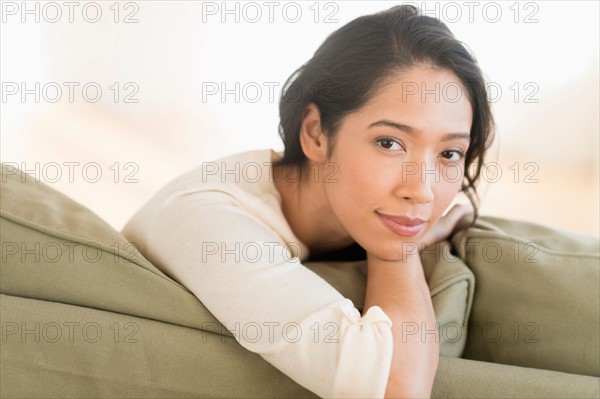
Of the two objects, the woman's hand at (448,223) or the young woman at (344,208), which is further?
the woman's hand at (448,223)

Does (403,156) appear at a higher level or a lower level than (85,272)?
higher

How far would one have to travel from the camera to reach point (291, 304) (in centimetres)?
113

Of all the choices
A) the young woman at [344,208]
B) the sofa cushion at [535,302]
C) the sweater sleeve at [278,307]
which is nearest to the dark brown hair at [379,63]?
the young woman at [344,208]

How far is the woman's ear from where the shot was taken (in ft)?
5.19

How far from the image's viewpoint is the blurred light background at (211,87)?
3586 millimetres

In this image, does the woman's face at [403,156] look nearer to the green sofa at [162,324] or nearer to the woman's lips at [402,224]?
the woman's lips at [402,224]

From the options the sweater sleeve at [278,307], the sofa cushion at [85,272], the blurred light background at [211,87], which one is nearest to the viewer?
the sweater sleeve at [278,307]

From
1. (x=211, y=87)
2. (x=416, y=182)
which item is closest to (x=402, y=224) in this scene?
(x=416, y=182)

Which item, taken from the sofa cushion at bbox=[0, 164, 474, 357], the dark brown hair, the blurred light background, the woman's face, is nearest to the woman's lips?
the woman's face

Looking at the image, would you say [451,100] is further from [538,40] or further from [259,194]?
[538,40]

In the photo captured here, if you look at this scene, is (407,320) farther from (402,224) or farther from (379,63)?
(379,63)

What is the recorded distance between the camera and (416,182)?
4.58 ft

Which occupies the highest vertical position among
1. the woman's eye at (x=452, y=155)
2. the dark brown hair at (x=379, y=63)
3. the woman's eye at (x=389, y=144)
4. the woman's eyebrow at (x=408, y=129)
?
the dark brown hair at (x=379, y=63)

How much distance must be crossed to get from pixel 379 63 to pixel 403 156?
8.5 inches
